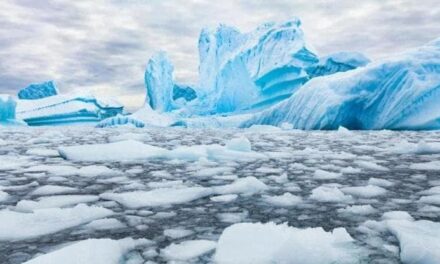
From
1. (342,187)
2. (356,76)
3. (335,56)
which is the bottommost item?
(342,187)

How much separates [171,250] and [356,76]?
1502 cm

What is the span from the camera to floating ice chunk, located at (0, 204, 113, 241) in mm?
1983

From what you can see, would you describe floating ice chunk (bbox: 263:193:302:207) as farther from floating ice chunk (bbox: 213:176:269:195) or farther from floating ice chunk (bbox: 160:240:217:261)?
floating ice chunk (bbox: 160:240:217:261)

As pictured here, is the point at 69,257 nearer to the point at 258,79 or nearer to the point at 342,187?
the point at 342,187

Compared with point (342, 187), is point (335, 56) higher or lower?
higher

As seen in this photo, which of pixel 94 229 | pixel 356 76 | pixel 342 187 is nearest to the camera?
pixel 94 229

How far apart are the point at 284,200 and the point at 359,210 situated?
474mm

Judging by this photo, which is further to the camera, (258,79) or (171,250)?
(258,79)

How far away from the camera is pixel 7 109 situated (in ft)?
85.2

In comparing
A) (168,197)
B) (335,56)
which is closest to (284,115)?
(335,56)

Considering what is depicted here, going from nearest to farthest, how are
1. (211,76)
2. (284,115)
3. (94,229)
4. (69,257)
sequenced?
1. (69,257)
2. (94,229)
3. (284,115)
4. (211,76)

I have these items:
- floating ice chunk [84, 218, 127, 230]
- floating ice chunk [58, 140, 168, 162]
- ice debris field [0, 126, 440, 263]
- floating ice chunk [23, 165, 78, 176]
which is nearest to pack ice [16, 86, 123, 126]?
floating ice chunk [58, 140, 168, 162]

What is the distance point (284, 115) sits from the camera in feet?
59.5

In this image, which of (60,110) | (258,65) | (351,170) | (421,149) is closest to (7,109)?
(60,110)
